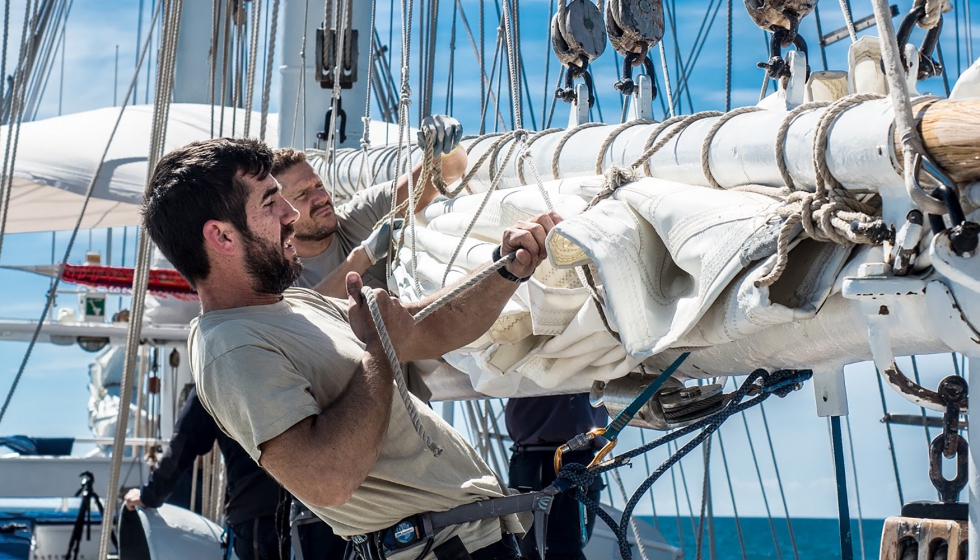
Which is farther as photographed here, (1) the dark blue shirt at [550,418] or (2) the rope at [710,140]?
(1) the dark blue shirt at [550,418]

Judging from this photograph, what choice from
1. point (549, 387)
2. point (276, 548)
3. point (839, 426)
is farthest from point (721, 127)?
point (276, 548)

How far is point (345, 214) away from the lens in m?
3.30

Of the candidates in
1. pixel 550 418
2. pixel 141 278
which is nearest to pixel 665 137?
pixel 550 418

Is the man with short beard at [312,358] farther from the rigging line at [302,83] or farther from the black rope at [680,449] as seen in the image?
the rigging line at [302,83]

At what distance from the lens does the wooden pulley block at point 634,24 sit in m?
2.37

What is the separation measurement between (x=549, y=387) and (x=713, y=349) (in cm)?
42

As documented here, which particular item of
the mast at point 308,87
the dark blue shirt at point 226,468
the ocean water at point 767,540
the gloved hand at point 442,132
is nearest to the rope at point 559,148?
the gloved hand at point 442,132

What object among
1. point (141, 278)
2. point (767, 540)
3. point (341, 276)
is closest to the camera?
point (341, 276)

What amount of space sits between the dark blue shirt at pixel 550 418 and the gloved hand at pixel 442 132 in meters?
1.21

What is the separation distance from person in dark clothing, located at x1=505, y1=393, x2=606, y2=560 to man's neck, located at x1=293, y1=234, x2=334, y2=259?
946 mm

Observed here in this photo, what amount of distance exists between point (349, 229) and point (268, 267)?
1409 mm

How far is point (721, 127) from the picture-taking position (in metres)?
1.86

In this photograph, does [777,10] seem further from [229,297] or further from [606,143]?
[229,297]

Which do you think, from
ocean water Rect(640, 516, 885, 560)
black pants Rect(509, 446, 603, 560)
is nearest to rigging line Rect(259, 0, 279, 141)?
black pants Rect(509, 446, 603, 560)
